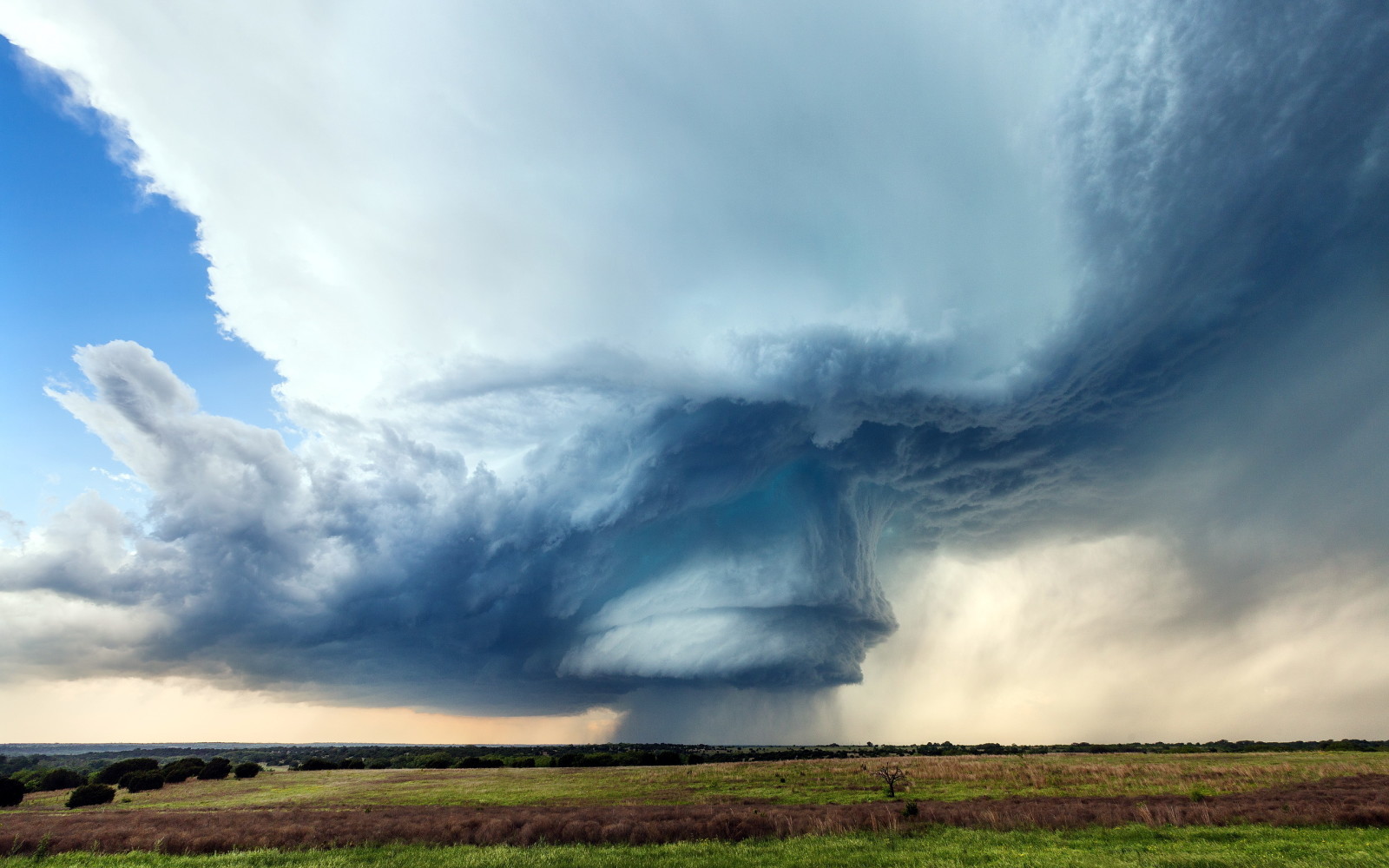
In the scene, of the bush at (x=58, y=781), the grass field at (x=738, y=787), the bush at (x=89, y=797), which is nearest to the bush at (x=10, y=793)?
the grass field at (x=738, y=787)

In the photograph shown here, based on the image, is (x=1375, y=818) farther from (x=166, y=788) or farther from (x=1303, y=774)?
(x=166, y=788)

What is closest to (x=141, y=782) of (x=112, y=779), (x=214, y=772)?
(x=112, y=779)

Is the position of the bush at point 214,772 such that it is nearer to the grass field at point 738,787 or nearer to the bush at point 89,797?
the grass field at point 738,787

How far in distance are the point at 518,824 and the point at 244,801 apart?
48328mm

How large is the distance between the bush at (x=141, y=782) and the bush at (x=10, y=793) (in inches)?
512

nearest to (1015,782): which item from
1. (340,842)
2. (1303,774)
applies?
(1303,774)

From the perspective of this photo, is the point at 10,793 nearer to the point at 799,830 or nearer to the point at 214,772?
the point at 214,772

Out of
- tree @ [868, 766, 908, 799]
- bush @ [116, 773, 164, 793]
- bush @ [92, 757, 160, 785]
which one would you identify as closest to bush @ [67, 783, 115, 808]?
bush @ [116, 773, 164, 793]

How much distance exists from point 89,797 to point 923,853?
96.7 metres

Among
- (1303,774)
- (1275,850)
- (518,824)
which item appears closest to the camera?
(1275,850)

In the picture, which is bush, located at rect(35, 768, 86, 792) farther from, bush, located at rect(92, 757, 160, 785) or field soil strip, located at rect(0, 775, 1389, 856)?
field soil strip, located at rect(0, 775, 1389, 856)

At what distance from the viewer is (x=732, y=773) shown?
92.2 m

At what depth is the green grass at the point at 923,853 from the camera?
1123 inches

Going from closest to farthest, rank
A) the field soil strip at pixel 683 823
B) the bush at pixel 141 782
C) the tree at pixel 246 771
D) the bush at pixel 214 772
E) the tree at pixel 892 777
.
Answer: the field soil strip at pixel 683 823, the tree at pixel 892 777, the bush at pixel 141 782, the bush at pixel 214 772, the tree at pixel 246 771
